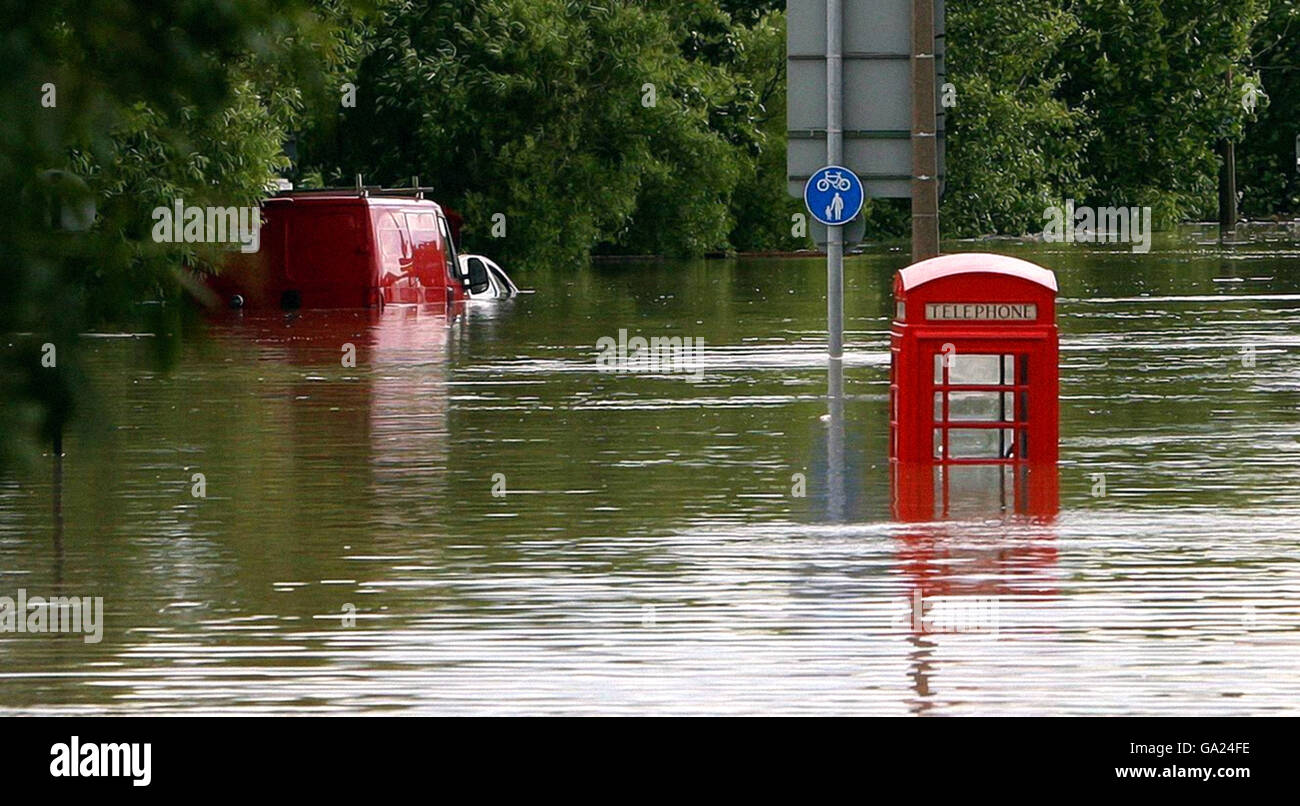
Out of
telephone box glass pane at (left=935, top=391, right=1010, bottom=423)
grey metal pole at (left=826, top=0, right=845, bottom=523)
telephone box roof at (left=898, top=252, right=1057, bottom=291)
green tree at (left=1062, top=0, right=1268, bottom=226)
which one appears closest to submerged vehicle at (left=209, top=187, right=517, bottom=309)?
grey metal pole at (left=826, top=0, right=845, bottom=523)

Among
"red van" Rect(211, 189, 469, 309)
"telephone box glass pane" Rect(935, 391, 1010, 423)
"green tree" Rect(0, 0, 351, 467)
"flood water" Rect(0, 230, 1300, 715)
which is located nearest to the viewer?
"green tree" Rect(0, 0, 351, 467)

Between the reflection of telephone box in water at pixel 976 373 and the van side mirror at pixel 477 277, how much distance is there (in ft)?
93.5

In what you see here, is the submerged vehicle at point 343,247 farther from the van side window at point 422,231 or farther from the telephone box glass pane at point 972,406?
the telephone box glass pane at point 972,406

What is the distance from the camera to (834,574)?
11.0 meters

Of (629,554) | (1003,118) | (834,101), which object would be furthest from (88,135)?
(1003,118)

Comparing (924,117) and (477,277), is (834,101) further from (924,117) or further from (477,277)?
(477,277)

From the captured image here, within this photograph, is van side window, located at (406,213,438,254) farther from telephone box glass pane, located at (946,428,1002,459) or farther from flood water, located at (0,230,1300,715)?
telephone box glass pane, located at (946,428,1002,459)

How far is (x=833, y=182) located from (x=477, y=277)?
87.0 feet

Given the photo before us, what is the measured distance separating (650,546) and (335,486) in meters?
3.22

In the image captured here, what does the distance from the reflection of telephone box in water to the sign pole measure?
3.76 meters

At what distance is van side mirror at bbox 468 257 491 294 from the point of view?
43.5m

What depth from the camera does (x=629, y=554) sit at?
464 inches

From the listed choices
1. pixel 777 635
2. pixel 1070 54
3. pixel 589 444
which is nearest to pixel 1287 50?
pixel 1070 54

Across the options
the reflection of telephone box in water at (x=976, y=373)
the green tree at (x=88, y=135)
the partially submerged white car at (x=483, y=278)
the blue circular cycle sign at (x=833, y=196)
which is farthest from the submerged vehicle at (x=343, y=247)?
the green tree at (x=88, y=135)
